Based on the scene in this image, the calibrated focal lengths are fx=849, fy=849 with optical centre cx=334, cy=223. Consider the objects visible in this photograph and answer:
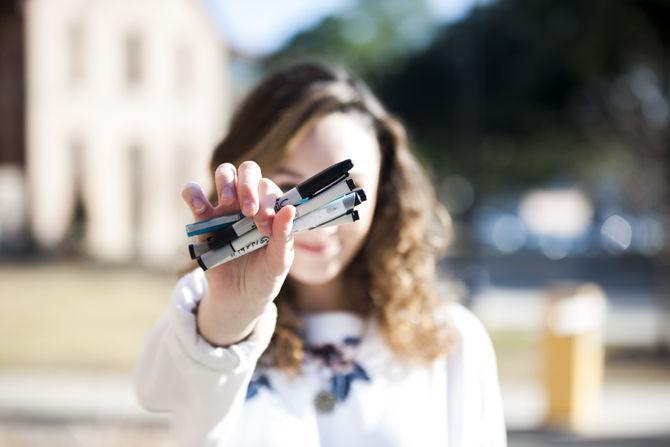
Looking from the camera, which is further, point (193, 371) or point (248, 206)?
point (193, 371)

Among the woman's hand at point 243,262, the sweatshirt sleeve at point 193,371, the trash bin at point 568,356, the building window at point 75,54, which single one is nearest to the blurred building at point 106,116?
the building window at point 75,54

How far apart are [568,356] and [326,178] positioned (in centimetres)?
581

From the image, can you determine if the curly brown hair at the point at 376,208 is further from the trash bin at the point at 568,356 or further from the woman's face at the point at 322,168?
the trash bin at the point at 568,356

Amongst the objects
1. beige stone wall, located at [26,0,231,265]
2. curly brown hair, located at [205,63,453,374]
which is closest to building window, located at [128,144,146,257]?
beige stone wall, located at [26,0,231,265]

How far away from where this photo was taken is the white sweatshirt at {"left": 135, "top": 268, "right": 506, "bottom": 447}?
150 cm

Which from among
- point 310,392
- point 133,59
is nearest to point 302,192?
point 310,392

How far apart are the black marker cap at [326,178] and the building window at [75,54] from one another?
2436cm

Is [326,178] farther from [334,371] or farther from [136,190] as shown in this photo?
[136,190]

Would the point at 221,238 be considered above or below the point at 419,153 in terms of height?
below

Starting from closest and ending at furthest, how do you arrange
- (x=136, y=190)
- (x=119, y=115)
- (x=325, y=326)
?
1. (x=325, y=326)
2. (x=119, y=115)
3. (x=136, y=190)

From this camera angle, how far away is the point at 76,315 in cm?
1202

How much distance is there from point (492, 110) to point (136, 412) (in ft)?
67.1

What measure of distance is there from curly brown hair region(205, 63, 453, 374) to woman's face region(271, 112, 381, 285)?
0.08 ft

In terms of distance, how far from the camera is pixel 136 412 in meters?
7.09
